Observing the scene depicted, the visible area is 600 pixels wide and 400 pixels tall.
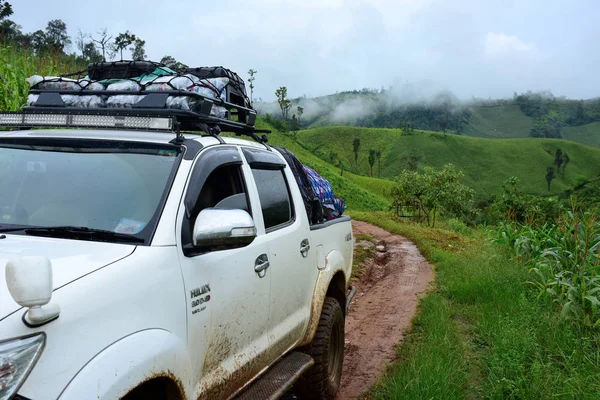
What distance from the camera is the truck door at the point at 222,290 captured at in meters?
2.55

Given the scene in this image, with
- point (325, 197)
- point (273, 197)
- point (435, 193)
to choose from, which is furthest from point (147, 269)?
point (435, 193)

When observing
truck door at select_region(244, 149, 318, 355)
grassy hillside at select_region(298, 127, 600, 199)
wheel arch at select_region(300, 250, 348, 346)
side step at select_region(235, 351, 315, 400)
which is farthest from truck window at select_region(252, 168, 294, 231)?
grassy hillside at select_region(298, 127, 600, 199)

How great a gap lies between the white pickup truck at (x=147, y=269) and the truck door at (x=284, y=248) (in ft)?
0.05

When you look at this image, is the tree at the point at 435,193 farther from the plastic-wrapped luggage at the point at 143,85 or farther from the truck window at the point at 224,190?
the truck window at the point at 224,190

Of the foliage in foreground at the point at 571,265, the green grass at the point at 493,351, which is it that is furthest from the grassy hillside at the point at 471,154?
the green grass at the point at 493,351

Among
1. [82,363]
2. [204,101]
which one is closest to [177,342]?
[82,363]

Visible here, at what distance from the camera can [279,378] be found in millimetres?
3428

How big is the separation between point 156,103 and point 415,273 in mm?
9323

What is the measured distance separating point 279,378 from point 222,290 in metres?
0.98

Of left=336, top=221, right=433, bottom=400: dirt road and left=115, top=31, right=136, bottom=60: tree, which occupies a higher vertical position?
left=115, top=31, right=136, bottom=60: tree

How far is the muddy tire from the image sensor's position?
417 centimetres

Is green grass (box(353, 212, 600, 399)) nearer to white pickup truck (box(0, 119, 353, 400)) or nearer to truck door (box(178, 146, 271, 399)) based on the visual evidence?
white pickup truck (box(0, 119, 353, 400))

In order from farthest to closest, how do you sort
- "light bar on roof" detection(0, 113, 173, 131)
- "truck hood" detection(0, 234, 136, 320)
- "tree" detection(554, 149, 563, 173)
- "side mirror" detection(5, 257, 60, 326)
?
"tree" detection(554, 149, 563, 173), "light bar on roof" detection(0, 113, 173, 131), "truck hood" detection(0, 234, 136, 320), "side mirror" detection(5, 257, 60, 326)

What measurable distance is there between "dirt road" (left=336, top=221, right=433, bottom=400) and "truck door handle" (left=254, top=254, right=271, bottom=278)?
2.11m
